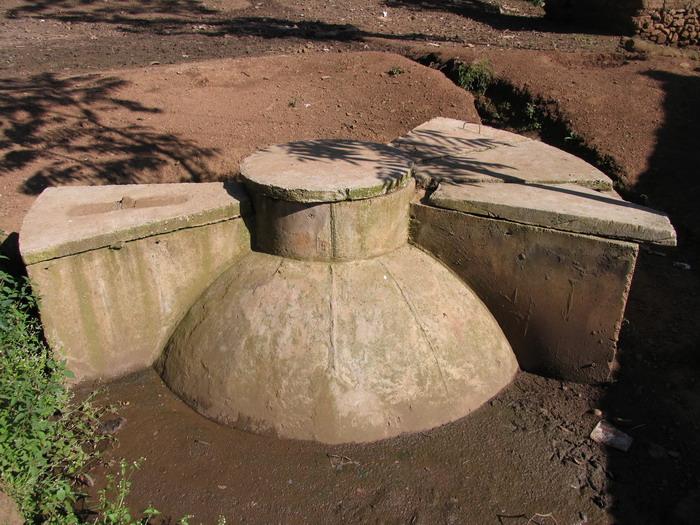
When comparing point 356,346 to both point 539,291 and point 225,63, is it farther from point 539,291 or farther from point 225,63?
Answer: point 225,63

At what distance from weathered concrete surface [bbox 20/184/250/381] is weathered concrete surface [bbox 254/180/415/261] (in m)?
0.30

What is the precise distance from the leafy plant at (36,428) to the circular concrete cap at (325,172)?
1.77 m

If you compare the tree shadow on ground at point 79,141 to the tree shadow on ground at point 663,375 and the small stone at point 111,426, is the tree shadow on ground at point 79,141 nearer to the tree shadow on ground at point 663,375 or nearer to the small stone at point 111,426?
the small stone at point 111,426

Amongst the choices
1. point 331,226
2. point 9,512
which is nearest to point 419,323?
point 331,226

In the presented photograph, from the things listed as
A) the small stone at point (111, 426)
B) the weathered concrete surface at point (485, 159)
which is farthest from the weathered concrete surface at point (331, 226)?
the small stone at point (111, 426)

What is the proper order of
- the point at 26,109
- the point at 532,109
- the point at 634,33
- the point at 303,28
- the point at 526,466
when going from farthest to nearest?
the point at 303,28 → the point at 634,33 → the point at 532,109 → the point at 26,109 → the point at 526,466

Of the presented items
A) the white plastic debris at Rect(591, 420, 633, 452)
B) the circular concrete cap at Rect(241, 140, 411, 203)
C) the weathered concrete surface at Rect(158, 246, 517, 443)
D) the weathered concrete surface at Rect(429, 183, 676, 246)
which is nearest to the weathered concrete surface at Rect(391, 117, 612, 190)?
the weathered concrete surface at Rect(429, 183, 676, 246)

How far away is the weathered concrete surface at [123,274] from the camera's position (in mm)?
4051

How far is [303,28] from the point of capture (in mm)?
12961

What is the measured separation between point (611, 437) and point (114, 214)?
12.6ft

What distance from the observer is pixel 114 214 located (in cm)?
433

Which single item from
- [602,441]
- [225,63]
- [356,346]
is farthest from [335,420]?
[225,63]

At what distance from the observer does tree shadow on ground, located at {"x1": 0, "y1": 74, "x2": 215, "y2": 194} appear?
6.89m

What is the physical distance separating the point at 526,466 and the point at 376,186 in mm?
2095
